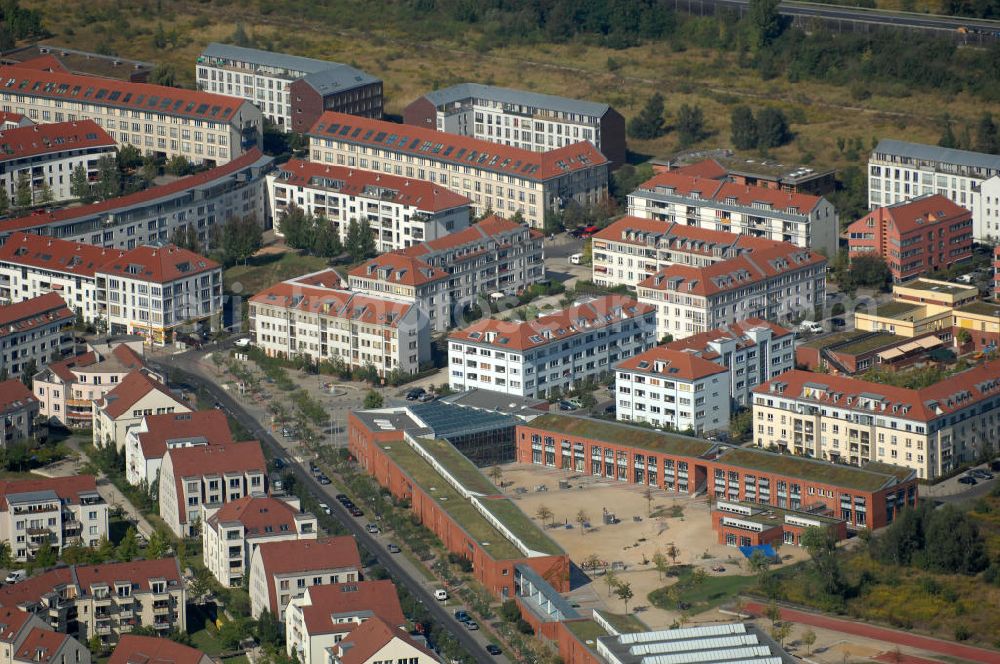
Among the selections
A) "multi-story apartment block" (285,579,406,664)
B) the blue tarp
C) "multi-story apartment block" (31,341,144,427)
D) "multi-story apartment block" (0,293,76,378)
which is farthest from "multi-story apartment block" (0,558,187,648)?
"multi-story apartment block" (0,293,76,378)

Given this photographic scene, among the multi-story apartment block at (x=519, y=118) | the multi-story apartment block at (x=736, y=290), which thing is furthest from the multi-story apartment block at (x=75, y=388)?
the multi-story apartment block at (x=519, y=118)

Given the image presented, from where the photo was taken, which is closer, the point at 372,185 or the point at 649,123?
the point at 372,185

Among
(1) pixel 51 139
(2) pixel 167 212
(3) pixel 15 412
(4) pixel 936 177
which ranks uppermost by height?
(1) pixel 51 139

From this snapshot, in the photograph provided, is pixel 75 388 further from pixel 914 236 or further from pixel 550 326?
pixel 914 236

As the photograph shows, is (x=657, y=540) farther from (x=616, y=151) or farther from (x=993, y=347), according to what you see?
(x=616, y=151)

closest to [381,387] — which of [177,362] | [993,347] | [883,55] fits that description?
[177,362]

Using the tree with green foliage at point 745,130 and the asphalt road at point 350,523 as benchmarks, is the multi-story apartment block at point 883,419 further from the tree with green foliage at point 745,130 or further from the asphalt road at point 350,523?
the tree with green foliage at point 745,130

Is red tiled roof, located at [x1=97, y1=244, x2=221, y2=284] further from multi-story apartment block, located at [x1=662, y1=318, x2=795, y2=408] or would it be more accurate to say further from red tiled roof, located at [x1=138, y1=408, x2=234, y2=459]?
multi-story apartment block, located at [x1=662, y1=318, x2=795, y2=408]

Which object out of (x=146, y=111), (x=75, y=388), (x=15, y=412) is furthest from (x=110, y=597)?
(x=146, y=111)
